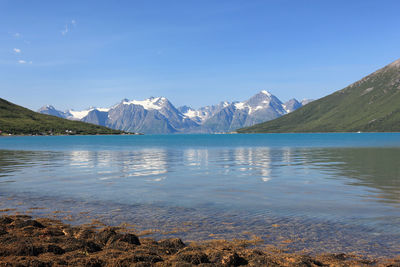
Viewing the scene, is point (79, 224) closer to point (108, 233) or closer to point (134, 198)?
point (108, 233)

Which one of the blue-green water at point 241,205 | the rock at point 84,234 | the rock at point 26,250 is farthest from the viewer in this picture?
the blue-green water at point 241,205

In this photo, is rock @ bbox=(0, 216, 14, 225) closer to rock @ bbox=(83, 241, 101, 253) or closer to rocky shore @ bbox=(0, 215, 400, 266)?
rocky shore @ bbox=(0, 215, 400, 266)

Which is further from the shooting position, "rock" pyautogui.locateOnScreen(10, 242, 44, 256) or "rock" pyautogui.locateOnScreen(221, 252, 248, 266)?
"rock" pyautogui.locateOnScreen(10, 242, 44, 256)

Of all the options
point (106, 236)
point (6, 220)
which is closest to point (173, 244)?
point (106, 236)

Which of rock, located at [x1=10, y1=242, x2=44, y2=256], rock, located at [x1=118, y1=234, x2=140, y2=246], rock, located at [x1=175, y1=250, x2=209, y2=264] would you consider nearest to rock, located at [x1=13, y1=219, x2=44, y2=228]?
rock, located at [x1=10, y1=242, x2=44, y2=256]

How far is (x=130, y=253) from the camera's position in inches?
640

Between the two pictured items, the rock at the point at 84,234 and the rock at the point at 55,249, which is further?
the rock at the point at 84,234

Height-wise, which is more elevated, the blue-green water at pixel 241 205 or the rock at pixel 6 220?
the rock at pixel 6 220

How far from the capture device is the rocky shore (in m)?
15.2

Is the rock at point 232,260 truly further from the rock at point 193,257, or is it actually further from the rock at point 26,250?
the rock at point 26,250

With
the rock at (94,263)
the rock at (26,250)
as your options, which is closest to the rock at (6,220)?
the rock at (26,250)

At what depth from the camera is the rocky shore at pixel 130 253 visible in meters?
15.2

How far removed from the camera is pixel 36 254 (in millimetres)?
16172

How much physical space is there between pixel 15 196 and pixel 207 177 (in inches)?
972
